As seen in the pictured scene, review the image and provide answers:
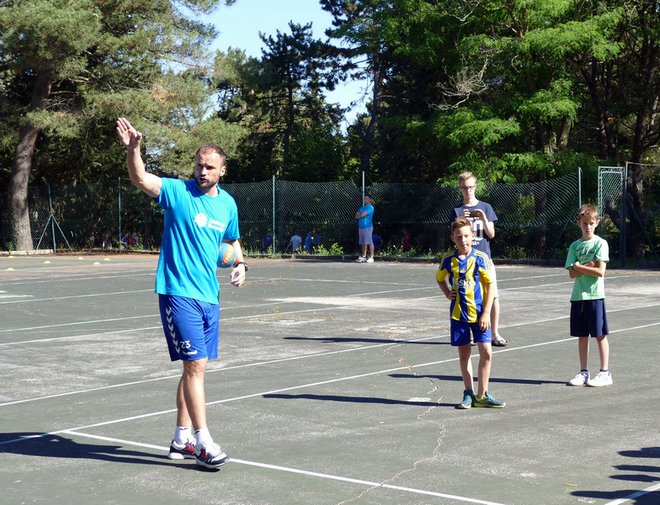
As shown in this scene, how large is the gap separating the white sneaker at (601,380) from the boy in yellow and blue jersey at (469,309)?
129 cm

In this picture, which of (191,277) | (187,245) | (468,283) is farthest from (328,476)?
(468,283)

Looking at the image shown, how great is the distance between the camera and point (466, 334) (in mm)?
8047

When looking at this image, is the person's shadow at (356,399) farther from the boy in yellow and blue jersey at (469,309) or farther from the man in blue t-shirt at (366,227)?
the man in blue t-shirt at (366,227)

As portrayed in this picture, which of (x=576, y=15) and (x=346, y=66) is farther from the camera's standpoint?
(x=346, y=66)

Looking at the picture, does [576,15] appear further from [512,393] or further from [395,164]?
[512,393]

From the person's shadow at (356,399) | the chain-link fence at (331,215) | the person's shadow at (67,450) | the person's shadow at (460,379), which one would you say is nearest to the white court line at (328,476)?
the person's shadow at (67,450)

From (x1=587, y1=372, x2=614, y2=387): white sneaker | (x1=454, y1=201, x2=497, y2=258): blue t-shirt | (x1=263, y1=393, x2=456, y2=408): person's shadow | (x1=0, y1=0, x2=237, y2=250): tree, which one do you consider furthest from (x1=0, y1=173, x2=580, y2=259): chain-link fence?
(x1=263, y1=393, x2=456, y2=408): person's shadow

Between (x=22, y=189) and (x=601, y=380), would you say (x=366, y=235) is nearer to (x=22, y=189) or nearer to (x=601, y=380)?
(x=22, y=189)

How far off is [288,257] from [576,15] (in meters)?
12.1

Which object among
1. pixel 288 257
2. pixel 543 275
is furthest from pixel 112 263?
pixel 543 275

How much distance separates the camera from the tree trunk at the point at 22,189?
131 feet

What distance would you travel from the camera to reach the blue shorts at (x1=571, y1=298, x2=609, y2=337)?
925 cm

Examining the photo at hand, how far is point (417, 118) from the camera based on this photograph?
3488 centimetres

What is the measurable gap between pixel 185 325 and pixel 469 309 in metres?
2.70
